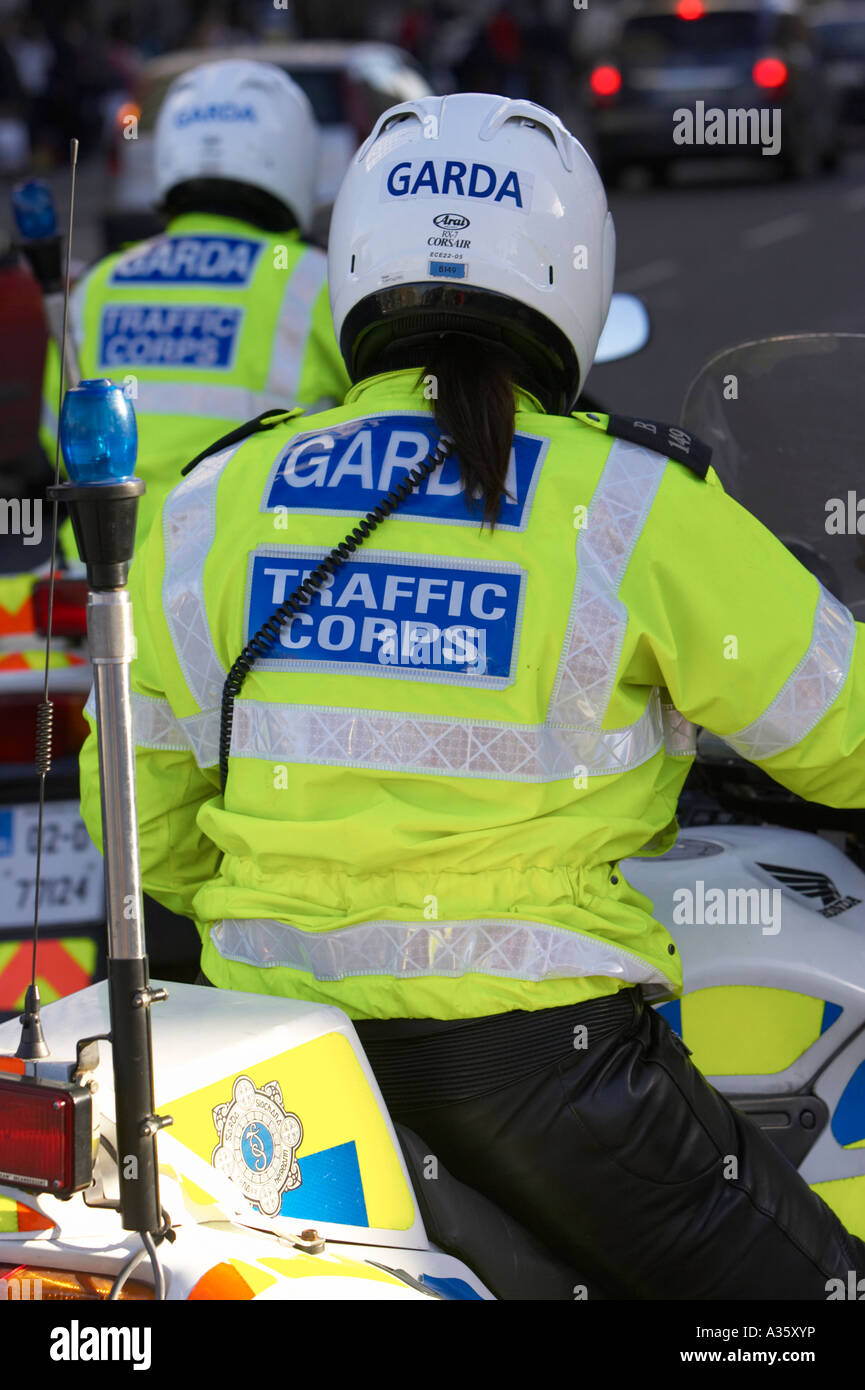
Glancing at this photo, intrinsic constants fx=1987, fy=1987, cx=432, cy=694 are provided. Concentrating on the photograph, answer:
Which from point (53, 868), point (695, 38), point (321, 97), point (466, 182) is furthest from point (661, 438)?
point (695, 38)

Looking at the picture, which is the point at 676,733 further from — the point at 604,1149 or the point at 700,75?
the point at 700,75

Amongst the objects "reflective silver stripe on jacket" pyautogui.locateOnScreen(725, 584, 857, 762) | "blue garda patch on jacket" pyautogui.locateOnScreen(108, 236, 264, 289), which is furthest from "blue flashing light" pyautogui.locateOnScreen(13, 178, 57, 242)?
"reflective silver stripe on jacket" pyautogui.locateOnScreen(725, 584, 857, 762)

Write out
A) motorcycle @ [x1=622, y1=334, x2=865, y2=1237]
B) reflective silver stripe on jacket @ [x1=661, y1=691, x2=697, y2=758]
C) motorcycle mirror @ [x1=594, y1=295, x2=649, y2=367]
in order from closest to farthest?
reflective silver stripe on jacket @ [x1=661, y1=691, x2=697, y2=758]
motorcycle @ [x1=622, y1=334, x2=865, y2=1237]
motorcycle mirror @ [x1=594, y1=295, x2=649, y2=367]

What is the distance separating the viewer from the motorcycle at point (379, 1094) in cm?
Answer: 174

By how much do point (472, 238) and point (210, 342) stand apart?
6.90ft

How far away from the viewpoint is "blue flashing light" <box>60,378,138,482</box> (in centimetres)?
171

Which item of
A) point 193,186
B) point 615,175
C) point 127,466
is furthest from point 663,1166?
point 615,175

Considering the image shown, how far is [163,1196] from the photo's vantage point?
1.80m

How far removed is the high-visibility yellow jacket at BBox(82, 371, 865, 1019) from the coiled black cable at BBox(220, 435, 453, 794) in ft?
0.04

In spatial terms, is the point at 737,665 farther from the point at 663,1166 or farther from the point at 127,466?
the point at 127,466

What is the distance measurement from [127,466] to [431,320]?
0.77 meters

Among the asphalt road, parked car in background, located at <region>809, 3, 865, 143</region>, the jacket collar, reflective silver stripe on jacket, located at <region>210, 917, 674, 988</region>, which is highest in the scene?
parked car in background, located at <region>809, 3, 865, 143</region>
